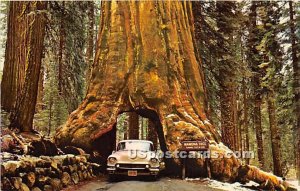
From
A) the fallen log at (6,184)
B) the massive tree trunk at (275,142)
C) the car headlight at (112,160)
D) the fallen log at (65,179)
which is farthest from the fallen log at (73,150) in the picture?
the massive tree trunk at (275,142)

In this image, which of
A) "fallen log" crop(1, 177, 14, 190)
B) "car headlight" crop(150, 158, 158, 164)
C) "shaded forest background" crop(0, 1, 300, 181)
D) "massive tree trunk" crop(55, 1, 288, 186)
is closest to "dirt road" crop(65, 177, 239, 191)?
"car headlight" crop(150, 158, 158, 164)

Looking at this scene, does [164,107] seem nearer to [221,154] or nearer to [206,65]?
[221,154]

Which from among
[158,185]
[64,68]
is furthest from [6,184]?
[64,68]

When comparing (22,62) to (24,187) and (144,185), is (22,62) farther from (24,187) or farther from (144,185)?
(144,185)

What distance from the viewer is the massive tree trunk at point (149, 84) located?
27.6ft

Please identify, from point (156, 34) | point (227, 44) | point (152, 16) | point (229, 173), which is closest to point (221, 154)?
point (229, 173)

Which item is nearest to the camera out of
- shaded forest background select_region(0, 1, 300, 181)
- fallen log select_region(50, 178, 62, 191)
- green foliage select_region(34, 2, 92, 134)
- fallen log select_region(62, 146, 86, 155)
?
fallen log select_region(50, 178, 62, 191)

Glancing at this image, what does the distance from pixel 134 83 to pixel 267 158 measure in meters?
13.7

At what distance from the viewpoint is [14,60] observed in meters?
8.02

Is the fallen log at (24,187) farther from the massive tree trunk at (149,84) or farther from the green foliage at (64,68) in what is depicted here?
the green foliage at (64,68)

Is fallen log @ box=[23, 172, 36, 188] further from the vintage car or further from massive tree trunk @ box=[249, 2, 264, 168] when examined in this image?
massive tree trunk @ box=[249, 2, 264, 168]

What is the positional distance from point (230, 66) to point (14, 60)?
27.7 ft

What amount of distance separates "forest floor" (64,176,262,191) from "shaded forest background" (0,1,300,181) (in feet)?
14.5

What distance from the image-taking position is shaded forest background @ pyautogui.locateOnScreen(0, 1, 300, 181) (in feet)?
36.6
